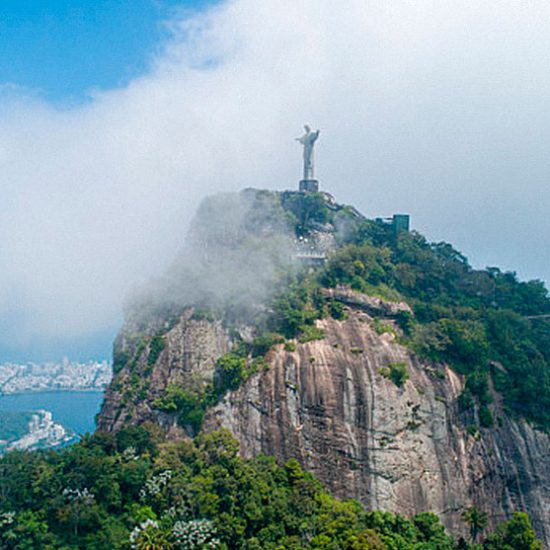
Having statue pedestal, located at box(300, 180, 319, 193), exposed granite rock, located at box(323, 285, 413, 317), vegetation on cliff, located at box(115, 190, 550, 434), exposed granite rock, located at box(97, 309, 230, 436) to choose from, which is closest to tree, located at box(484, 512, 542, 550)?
vegetation on cliff, located at box(115, 190, 550, 434)

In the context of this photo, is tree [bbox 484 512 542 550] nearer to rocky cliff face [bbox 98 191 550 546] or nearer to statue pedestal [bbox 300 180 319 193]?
rocky cliff face [bbox 98 191 550 546]

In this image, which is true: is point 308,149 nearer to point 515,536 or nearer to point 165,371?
point 165,371

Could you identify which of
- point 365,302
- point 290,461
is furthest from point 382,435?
point 365,302

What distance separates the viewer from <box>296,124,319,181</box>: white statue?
48.7 m

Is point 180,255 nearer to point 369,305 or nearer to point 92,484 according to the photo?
point 369,305

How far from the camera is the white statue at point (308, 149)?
48656 millimetres

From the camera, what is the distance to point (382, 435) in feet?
115

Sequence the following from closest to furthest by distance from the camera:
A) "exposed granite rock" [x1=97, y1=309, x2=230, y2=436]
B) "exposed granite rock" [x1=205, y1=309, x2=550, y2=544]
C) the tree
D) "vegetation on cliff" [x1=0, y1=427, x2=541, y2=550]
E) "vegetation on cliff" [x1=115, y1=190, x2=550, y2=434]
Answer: "vegetation on cliff" [x1=0, y1=427, x2=541, y2=550] < the tree < "exposed granite rock" [x1=205, y1=309, x2=550, y2=544] < "exposed granite rock" [x1=97, y1=309, x2=230, y2=436] < "vegetation on cliff" [x1=115, y1=190, x2=550, y2=434]

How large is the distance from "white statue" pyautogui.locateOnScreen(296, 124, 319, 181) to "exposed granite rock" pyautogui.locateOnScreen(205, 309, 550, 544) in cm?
1584

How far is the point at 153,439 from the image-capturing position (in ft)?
113

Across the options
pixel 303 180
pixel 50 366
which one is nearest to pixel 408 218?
pixel 303 180

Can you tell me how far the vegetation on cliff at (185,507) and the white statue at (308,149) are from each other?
23358mm

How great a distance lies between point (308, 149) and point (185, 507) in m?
29.5

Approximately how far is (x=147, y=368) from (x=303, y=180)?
20131mm
